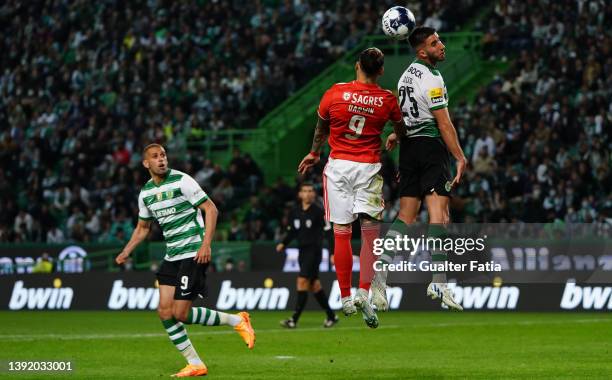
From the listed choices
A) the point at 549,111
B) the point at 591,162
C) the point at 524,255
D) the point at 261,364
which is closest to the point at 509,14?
the point at 549,111

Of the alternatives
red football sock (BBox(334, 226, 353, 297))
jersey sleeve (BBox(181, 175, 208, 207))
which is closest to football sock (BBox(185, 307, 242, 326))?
jersey sleeve (BBox(181, 175, 208, 207))

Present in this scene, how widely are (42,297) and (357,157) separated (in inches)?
671

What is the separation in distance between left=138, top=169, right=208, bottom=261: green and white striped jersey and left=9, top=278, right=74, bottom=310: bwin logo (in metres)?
14.4

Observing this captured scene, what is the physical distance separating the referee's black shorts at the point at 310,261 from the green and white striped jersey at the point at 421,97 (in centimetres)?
930

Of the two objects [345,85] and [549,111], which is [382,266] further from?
[549,111]

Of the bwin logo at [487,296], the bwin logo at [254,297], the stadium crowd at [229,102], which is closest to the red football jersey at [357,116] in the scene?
the bwin logo at [487,296]

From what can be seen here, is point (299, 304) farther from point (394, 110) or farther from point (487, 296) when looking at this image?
point (394, 110)

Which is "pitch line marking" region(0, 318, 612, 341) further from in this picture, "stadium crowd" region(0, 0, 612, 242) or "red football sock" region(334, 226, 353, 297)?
"red football sock" region(334, 226, 353, 297)

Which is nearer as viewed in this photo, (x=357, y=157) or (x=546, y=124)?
(x=357, y=157)

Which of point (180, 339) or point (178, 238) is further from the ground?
point (178, 238)

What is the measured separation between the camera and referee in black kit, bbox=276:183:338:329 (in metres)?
22.3

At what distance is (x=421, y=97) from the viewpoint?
13016 mm

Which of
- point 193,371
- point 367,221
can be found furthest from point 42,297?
point 367,221

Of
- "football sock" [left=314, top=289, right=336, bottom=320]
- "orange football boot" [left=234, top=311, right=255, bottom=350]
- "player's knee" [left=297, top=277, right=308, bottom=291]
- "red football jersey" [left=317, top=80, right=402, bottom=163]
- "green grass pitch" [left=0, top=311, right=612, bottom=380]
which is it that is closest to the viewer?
"red football jersey" [left=317, top=80, right=402, bottom=163]
